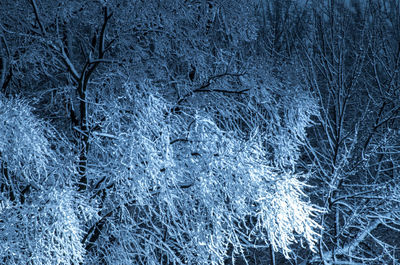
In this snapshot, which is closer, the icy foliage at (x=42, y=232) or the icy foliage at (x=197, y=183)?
the icy foliage at (x=42, y=232)

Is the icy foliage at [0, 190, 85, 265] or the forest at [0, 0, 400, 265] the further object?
the forest at [0, 0, 400, 265]

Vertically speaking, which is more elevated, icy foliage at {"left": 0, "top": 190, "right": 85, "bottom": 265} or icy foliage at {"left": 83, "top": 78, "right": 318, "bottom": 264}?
icy foliage at {"left": 83, "top": 78, "right": 318, "bottom": 264}

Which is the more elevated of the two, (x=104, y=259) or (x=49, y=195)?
(x=49, y=195)

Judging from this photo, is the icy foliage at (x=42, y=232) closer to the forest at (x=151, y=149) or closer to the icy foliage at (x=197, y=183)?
the forest at (x=151, y=149)

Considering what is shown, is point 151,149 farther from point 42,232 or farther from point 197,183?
point 42,232

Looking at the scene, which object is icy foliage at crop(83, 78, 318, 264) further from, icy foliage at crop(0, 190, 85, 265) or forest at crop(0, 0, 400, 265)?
icy foliage at crop(0, 190, 85, 265)

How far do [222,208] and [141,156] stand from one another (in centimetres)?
123

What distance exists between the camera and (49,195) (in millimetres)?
5492

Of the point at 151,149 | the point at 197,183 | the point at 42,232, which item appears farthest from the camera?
the point at 197,183

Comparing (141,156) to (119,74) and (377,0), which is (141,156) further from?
(377,0)

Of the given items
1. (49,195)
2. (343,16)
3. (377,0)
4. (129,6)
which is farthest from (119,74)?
(377,0)

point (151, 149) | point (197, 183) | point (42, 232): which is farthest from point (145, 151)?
point (42, 232)

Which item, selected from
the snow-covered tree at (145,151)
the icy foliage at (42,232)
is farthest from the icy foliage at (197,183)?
the icy foliage at (42,232)

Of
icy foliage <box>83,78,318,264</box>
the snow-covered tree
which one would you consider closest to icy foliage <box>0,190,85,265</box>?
the snow-covered tree
